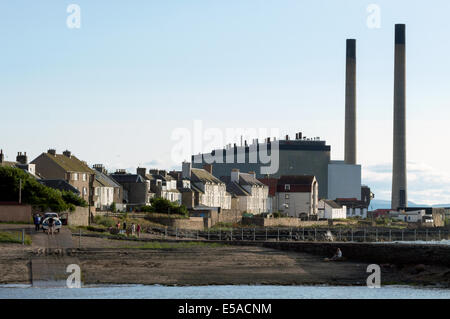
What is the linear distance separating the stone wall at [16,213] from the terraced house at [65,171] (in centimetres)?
3075

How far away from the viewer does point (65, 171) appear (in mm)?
105188

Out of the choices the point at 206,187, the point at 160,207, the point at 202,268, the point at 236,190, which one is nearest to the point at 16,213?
the point at 202,268

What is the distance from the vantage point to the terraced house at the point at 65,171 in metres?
106

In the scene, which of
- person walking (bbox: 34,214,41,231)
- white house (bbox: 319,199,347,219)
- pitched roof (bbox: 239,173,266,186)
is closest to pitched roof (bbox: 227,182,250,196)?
pitched roof (bbox: 239,173,266,186)

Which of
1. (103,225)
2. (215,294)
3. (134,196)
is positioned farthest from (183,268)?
(134,196)

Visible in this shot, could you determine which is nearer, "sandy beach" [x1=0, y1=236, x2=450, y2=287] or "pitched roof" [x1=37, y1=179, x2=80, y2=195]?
"sandy beach" [x1=0, y1=236, x2=450, y2=287]

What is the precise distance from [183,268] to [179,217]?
61.1 meters

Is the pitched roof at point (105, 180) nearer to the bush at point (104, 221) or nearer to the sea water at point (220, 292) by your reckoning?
the bush at point (104, 221)

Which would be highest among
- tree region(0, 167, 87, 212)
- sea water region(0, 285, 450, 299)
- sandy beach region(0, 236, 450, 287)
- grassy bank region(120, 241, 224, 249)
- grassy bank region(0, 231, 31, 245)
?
tree region(0, 167, 87, 212)

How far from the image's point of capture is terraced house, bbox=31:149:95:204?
346 feet

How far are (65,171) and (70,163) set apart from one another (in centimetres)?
497

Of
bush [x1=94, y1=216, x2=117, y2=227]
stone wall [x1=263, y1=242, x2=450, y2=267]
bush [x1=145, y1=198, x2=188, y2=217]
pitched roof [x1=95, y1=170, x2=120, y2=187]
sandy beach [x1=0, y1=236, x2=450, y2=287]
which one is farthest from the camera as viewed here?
pitched roof [x1=95, y1=170, x2=120, y2=187]

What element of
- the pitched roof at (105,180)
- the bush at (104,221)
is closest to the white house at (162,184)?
the pitched roof at (105,180)

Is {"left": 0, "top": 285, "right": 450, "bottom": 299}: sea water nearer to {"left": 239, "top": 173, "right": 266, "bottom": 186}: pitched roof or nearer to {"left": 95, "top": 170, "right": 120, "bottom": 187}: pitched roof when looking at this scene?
{"left": 95, "top": 170, "right": 120, "bottom": 187}: pitched roof
